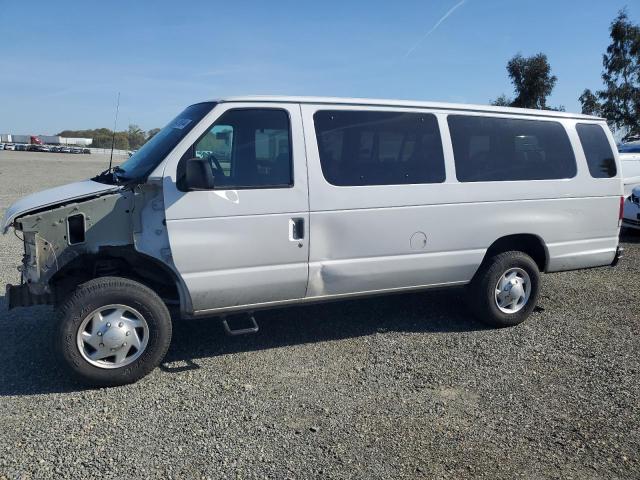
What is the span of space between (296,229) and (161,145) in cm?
125

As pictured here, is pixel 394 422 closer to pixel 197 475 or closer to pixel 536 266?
pixel 197 475

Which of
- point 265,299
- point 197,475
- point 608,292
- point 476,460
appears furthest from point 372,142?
point 608,292

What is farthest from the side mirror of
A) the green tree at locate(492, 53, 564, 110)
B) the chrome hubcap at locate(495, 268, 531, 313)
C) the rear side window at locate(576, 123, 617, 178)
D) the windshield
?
the green tree at locate(492, 53, 564, 110)

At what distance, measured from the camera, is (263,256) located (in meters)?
4.25

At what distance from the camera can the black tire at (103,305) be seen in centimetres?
379

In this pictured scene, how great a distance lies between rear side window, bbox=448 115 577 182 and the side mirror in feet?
7.62

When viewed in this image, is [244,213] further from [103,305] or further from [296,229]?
[103,305]

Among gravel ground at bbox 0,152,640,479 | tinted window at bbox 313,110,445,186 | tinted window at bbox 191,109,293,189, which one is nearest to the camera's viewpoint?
gravel ground at bbox 0,152,640,479

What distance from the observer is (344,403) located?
3.78 m

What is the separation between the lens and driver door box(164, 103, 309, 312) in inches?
157

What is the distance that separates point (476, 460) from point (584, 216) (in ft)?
11.0

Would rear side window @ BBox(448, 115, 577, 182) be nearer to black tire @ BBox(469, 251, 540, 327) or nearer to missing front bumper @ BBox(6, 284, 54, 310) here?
black tire @ BBox(469, 251, 540, 327)

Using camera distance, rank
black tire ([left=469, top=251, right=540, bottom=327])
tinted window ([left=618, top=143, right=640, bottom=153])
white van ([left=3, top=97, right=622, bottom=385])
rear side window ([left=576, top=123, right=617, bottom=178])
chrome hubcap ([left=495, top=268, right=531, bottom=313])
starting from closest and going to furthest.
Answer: white van ([left=3, top=97, right=622, bottom=385]) → black tire ([left=469, top=251, right=540, bottom=327]) → chrome hubcap ([left=495, top=268, right=531, bottom=313]) → rear side window ([left=576, top=123, right=617, bottom=178]) → tinted window ([left=618, top=143, right=640, bottom=153])

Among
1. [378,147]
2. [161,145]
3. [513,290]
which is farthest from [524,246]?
[161,145]
